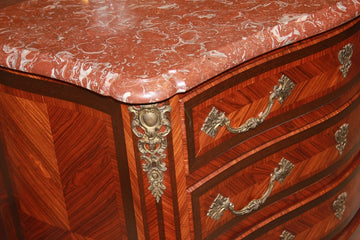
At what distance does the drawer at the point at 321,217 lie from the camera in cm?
160

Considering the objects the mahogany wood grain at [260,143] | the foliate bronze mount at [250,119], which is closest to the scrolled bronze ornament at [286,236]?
the mahogany wood grain at [260,143]

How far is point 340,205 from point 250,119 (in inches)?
20.9

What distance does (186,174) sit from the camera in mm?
1278

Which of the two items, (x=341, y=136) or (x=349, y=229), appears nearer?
(x=341, y=136)

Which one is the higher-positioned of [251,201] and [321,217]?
[251,201]

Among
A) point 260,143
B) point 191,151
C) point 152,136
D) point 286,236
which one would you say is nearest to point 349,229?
point 286,236

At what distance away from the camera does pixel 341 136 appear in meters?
1.63

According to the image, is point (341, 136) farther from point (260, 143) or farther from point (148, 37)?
point (148, 37)

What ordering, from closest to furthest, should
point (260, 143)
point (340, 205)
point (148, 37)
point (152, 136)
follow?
point (152, 136), point (148, 37), point (260, 143), point (340, 205)

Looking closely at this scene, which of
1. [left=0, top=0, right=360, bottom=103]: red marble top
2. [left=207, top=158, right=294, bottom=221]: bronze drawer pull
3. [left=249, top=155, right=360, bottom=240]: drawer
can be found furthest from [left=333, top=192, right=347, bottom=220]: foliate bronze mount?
[left=0, top=0, right=360, bottom=103]: red marble top

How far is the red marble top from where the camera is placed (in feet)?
3.76

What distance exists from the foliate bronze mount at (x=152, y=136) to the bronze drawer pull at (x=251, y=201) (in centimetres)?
18

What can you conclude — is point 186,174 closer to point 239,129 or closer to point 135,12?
point 239,129

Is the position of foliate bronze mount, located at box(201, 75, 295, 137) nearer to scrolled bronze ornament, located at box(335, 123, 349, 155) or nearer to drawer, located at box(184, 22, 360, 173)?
drawer, located at box(184, 22, 360, 173)
